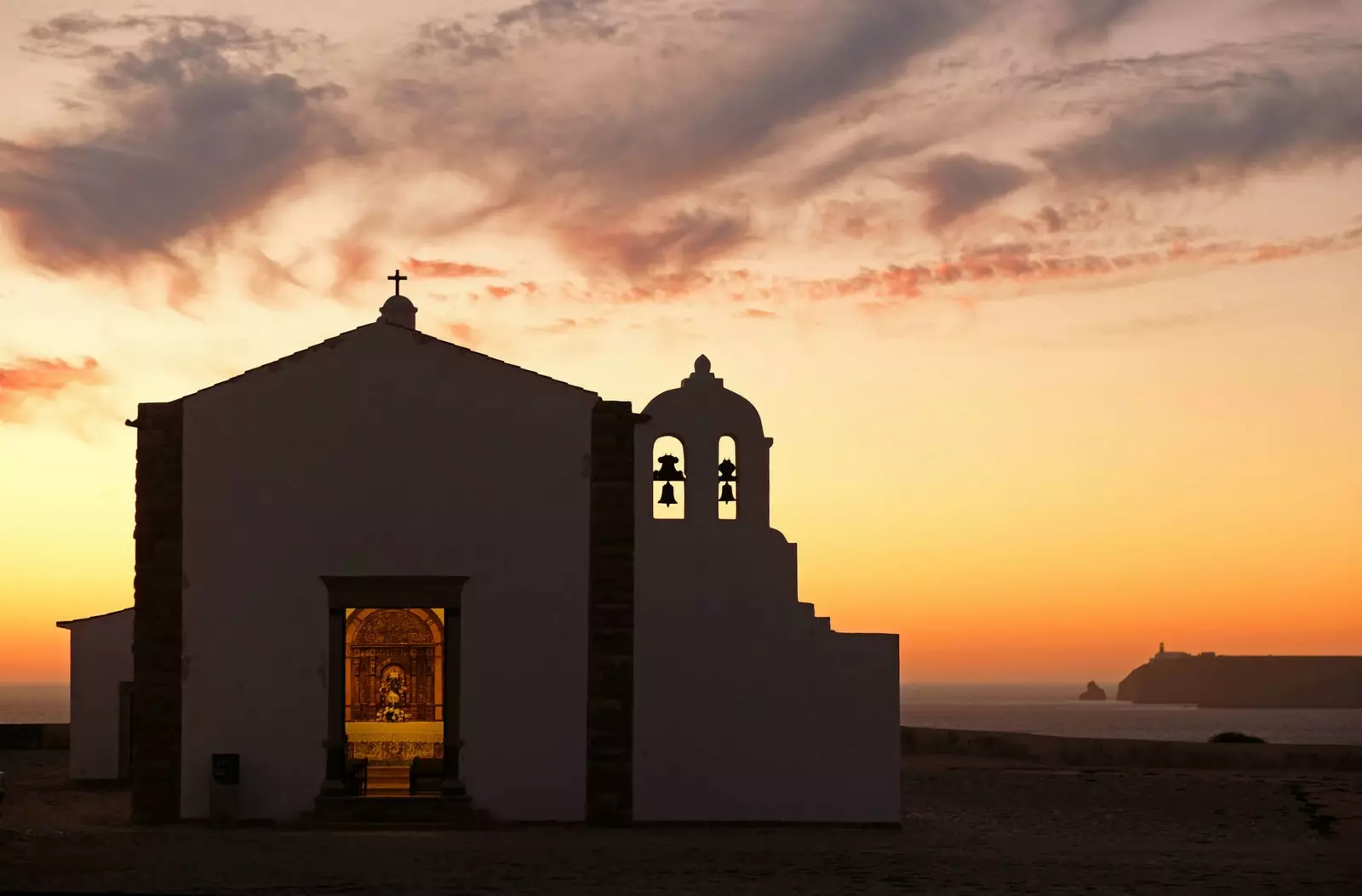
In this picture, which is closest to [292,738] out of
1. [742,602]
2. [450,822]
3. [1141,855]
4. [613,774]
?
[450,822]

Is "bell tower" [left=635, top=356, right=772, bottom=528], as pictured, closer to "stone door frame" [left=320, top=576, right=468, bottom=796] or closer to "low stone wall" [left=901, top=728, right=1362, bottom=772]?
"stone door frame" [left=320, top=576, right=468, bottom=796]

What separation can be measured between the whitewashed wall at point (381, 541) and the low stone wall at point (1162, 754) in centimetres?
1335

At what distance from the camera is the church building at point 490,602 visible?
2150 centimetres

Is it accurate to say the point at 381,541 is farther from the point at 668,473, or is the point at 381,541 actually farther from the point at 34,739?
the point at 34,739

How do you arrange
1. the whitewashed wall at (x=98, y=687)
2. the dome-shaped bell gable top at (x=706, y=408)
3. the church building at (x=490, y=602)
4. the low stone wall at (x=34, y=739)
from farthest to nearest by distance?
the low stone wall at (x=34, y=739) → the whitewashed wall at (x=98, y=687) → the dome-shaped bell gable top at (x=706, y=408) → the church building at (x=490, y=602)

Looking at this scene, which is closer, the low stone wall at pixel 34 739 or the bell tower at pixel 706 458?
the bell tower at pixel 706 458

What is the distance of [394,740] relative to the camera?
24297mm

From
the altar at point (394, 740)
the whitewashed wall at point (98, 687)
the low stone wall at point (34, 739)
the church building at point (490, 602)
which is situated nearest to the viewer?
the church building at point (490, 602)

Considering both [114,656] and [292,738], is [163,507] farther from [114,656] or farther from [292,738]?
[114,656]

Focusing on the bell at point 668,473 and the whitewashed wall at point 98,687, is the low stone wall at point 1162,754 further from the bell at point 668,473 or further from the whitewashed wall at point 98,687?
the whitewashed wall at point 98,687

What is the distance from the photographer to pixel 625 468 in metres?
21.9

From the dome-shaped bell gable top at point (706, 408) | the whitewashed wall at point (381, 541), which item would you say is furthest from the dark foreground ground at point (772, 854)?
the dome-shaped bell gable top at point (706, 408)

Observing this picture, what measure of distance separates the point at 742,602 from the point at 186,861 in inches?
308

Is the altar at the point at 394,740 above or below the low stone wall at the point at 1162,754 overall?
above
